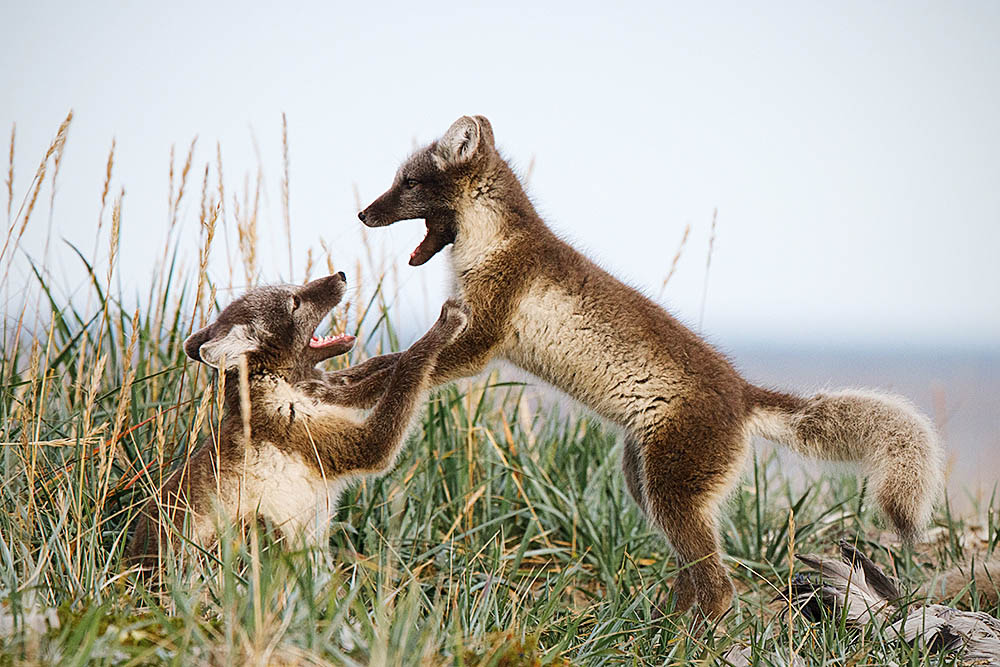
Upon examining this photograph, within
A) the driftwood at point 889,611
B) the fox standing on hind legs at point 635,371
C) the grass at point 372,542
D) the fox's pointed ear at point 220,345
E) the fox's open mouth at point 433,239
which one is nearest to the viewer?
the grass at point 372,542

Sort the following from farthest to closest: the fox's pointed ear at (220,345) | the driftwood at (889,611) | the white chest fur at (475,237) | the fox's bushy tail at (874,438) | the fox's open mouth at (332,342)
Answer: the white chest fur at (475,237), the fox's open mouth at (332,342), the fox's bushy tail at (874,438), the fox's pointed ear at (220,345), the driftwood at (889,611)

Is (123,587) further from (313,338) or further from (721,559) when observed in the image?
(721,559)

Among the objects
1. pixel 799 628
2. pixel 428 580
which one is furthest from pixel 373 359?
pixel 799 628

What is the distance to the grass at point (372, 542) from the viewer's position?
248 cm

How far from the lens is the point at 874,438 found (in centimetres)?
409

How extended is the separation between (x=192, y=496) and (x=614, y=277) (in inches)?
86.2

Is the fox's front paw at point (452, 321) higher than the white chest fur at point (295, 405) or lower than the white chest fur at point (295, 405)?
higher

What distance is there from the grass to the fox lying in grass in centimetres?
17

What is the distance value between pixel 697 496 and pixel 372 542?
1629 mm

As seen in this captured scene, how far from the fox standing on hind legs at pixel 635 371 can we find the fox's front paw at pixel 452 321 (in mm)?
60

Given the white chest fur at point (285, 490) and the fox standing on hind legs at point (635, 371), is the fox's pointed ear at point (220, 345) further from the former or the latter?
the fox standing on hind legs at point (635, 371)

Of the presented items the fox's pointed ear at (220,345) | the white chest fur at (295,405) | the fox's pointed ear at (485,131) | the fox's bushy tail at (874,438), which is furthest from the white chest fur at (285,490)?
the fox's bushy tail at (874,438)

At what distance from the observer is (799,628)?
3.91 m

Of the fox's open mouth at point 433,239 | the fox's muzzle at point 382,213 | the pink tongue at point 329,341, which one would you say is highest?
the fox's muzzle at point 382,213
